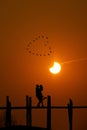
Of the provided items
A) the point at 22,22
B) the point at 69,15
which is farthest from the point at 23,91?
the point at 69,15

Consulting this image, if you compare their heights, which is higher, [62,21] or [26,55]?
[62,21]

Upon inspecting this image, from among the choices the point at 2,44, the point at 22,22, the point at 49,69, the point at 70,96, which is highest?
the point at 22,22

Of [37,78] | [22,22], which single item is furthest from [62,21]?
[37,78]

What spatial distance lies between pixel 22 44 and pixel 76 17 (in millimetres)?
404

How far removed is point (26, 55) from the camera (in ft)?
6.81

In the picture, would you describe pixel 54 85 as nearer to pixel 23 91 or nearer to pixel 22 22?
pixel 23 91

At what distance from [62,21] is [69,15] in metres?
0.07

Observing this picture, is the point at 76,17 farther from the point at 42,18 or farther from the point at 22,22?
the point at 22,22

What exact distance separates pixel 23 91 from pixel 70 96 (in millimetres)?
314

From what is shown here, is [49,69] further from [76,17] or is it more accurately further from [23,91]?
[76,17]

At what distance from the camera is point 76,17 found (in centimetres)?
212

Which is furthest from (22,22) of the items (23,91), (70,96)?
(70,96)

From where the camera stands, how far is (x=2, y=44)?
206cm

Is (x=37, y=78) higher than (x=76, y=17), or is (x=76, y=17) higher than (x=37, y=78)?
(x=76, y=17)
